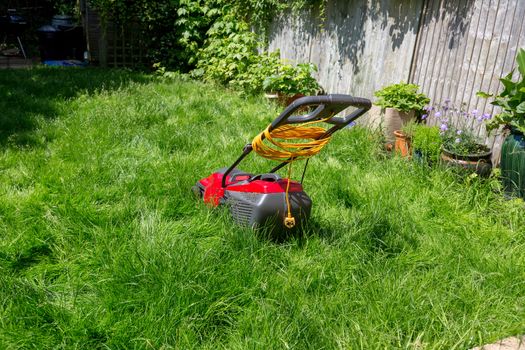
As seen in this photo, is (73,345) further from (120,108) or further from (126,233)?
(120,108)

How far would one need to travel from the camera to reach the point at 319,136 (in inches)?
90.8

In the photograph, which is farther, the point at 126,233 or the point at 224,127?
the point at 224,127

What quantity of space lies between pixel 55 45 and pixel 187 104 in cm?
651

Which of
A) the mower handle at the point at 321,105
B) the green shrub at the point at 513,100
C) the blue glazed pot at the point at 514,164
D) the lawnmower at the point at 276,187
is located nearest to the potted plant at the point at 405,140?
the green shrub at the point at 513,100

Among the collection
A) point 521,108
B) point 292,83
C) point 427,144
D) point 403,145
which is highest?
point 521,108

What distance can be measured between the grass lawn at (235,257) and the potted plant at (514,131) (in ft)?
0.55

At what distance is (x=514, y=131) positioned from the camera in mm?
3320

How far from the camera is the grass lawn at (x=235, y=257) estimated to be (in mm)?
1865

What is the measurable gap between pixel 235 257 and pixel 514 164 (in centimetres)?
226

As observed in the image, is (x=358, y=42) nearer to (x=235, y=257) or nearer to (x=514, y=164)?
(x=514, y=164)

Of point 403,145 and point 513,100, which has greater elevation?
point 513,100

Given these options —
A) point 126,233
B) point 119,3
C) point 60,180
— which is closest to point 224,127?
point 60,180

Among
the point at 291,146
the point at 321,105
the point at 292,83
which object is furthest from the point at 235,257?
the point at 292,83

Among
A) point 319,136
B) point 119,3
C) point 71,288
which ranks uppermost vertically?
point 119,3
